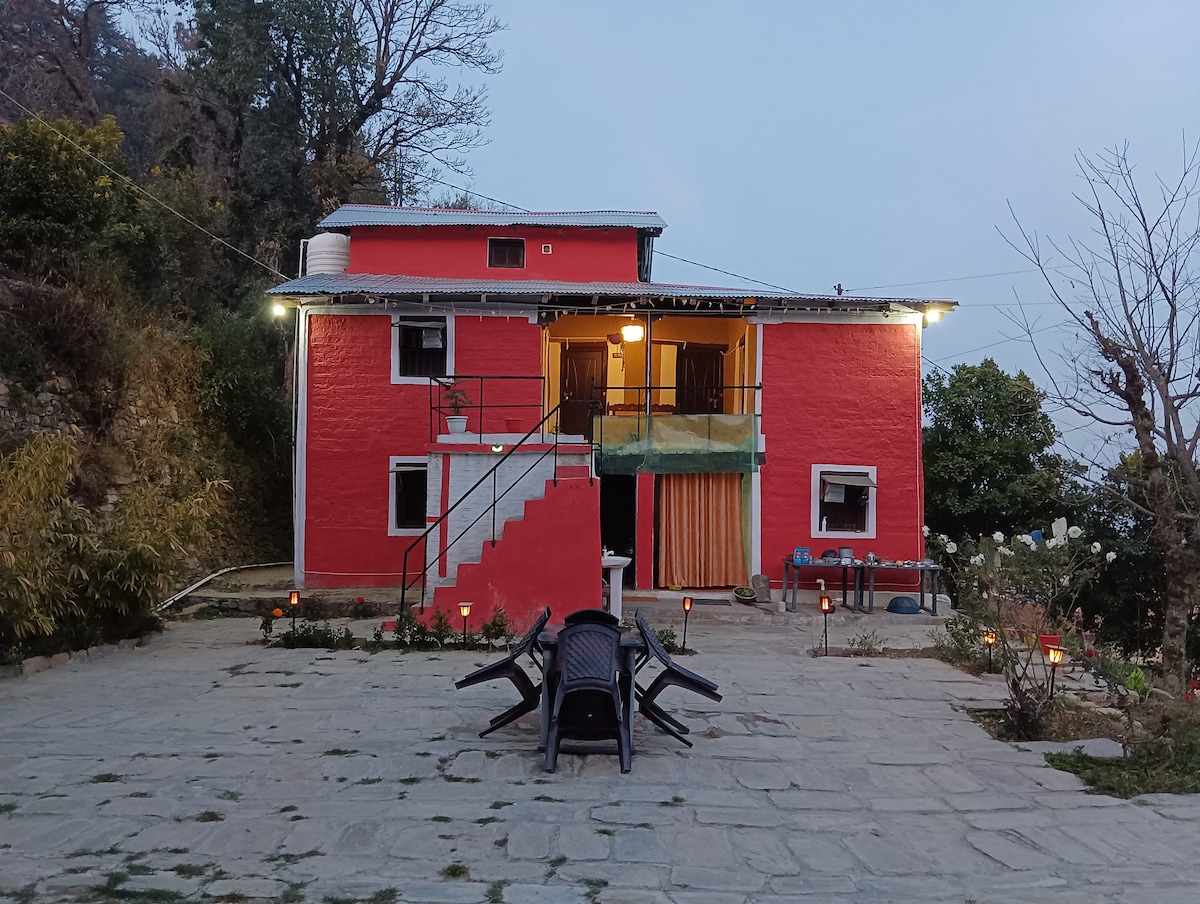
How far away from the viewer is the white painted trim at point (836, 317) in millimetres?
13883

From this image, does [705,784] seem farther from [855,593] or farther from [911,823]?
[855,593]

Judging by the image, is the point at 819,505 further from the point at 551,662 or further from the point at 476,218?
the point at 551,662

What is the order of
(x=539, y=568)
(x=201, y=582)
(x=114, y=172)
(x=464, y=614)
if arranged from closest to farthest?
(x=464, y=614)
(x=539, y=568)
(x=114, y=172)
(x=201, y=582)

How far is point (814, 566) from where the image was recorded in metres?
13.4

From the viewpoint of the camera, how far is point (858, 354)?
14.0 meters

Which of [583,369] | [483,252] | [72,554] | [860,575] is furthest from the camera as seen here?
[583,369]

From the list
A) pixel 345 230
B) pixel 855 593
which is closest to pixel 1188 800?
pixel 855 593

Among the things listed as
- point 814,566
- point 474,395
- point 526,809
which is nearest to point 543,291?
point 474,395

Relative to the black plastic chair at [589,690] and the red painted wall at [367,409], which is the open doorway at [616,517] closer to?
the red painted wall at [367,409]

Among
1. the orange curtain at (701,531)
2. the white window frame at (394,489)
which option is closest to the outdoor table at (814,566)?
the orange curtain at (701,531)

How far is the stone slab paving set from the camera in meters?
3.71

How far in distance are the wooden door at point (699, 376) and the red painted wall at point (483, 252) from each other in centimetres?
187

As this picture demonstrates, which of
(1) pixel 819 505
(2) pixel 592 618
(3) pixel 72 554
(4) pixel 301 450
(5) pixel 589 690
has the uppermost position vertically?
(4) pixel 301 450

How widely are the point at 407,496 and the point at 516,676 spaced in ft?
29.5
